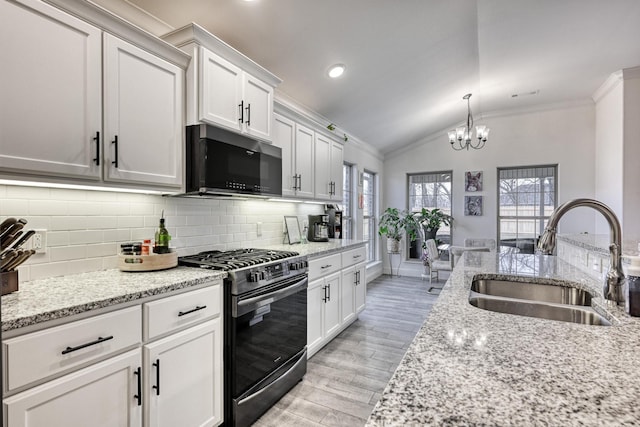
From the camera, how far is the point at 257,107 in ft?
8.04

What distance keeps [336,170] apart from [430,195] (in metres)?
3.17

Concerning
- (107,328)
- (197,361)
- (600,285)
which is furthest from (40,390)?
(600,285)

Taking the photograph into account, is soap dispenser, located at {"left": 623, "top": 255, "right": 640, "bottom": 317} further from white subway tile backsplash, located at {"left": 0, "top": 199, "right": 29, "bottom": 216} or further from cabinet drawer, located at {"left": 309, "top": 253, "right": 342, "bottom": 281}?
white subway tile backsplash, located at {"left": 0, "top": 199, "right": 29, "bottom": 216}

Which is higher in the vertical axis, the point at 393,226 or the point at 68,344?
the point at 393,226

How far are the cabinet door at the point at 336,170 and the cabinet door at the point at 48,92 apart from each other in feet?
8.41

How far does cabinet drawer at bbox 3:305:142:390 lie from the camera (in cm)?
104

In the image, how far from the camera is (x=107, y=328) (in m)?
1.28

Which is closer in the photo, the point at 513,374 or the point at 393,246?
the point at 513,374

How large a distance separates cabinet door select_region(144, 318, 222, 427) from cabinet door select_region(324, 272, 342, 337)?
134 cm

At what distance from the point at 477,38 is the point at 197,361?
12.6ft

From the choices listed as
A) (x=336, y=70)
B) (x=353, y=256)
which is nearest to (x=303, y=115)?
A: (x=336, y=70)

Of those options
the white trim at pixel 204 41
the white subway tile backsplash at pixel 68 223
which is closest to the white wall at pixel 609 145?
the white trim at pixel 204 41

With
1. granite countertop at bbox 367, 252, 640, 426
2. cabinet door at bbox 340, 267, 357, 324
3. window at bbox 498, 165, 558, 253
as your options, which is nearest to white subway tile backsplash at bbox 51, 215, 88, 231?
granite countertop at bbox 367, 252, 640, 426

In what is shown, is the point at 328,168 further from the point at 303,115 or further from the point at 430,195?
the point at 430,195
